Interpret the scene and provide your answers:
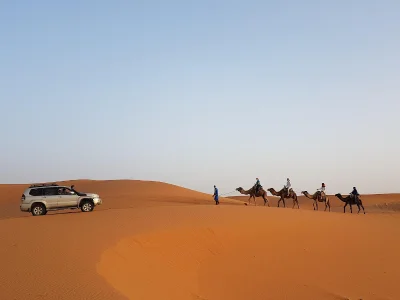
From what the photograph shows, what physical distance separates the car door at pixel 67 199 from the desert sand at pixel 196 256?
2353 millimetres

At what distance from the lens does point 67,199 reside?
23.2 meters

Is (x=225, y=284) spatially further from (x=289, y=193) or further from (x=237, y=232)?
(x=289, y=193)

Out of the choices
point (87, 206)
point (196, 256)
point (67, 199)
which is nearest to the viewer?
point (196, 256)

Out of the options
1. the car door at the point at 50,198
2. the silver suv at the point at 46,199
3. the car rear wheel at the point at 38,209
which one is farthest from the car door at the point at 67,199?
the car rear wheel at the point at 38,209

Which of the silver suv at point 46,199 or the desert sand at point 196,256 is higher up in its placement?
the silver suv at point 46,199

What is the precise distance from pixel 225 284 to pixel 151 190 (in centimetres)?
3289

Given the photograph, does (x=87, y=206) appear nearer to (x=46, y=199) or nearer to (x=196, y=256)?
(x=46, y=199)

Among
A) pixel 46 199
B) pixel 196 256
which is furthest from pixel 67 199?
pixel 196 256

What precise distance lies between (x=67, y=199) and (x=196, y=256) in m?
9.23

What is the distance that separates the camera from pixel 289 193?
1420 inches

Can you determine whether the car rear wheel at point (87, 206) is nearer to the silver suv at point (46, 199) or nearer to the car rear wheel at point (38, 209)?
the silver suv at point (46, 199)

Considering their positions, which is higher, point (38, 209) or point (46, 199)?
point (46, 199)

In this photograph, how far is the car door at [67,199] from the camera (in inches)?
906

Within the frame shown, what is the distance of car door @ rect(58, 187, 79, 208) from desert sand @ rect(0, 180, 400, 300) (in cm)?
235
